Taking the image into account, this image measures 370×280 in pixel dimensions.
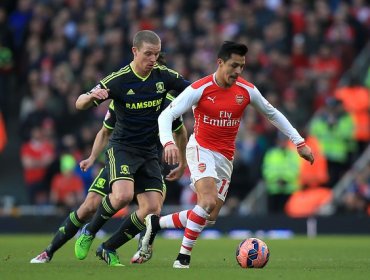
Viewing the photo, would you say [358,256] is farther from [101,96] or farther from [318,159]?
[318,159]

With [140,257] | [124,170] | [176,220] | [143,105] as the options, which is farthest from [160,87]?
[140,257]

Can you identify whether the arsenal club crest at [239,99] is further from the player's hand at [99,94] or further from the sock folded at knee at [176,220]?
the player's hand at [99,94]

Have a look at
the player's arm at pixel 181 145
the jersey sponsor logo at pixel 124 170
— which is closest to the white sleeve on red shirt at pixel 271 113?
the player's arm at pixel 181 145

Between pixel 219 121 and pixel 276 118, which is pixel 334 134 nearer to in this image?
pixel 276 118

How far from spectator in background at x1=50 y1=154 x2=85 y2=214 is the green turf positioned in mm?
3344

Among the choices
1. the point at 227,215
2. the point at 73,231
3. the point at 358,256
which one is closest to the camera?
the point at 73,231

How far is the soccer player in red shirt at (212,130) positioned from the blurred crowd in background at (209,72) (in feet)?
29.6

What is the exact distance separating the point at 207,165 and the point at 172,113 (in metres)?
0.74

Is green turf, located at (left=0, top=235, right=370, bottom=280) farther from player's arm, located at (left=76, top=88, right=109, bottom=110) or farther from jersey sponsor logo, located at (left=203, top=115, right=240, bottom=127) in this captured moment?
player's arm, located at (left=76, top=88, right=109, bottom=110)

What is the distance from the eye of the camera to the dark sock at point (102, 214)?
12.1m

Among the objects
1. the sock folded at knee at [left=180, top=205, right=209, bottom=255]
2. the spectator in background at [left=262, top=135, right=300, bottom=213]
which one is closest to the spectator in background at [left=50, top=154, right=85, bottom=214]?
the spectator in background at [left=262, top=135, right=300, bottom=213]

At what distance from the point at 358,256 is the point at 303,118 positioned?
336 inches

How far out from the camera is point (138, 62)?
1228 centimetres

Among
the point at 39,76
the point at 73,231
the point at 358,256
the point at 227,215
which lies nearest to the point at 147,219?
the point at 73,231
